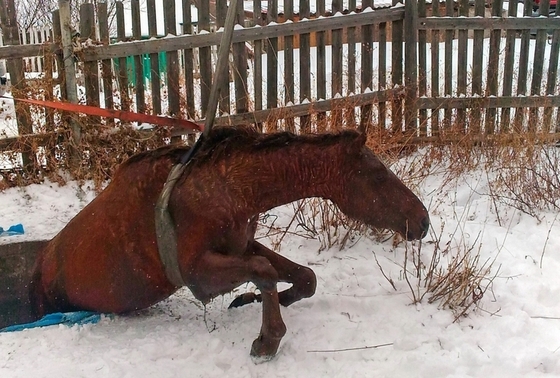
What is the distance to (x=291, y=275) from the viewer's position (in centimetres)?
347

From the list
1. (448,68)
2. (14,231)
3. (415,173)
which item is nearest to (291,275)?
(415,173)

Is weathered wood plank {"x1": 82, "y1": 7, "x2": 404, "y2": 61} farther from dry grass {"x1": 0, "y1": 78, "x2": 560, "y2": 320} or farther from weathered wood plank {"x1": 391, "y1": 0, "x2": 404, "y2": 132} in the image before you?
dry grass {"x1": 0, "y1": 78, "x2": 560, "y2": 320}

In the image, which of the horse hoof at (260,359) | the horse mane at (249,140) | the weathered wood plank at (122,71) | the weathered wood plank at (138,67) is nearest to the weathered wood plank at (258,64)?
the weathered wood plank at (138,67)

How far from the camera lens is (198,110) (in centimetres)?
730

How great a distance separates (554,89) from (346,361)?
660cm

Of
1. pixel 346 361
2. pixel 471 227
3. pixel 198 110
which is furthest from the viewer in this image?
pixel 198 110

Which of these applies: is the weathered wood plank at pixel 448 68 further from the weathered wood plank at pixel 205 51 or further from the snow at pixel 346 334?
the snow at pixel 346 334

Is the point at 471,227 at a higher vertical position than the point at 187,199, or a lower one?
lower

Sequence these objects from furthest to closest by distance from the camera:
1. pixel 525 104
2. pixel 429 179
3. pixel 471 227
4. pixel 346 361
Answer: pixel 525 104 → pixel 429 179 → pixel 471 227 → pixel 346 361

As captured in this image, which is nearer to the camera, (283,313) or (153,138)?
(283,313)

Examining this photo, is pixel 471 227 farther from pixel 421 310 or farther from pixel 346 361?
pixel 346 361

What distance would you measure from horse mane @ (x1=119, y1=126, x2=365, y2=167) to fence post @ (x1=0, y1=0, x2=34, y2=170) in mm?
3882

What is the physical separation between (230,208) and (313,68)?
17.5ft

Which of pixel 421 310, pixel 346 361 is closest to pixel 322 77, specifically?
pixel 421 310
